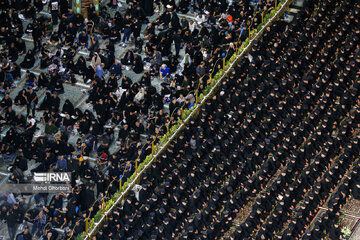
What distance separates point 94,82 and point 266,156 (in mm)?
9090

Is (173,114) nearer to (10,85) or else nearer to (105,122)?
(105,122)

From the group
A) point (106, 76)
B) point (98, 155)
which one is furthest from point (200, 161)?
point (106, 76)

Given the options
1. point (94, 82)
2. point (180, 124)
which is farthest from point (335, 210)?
point (94, 82)

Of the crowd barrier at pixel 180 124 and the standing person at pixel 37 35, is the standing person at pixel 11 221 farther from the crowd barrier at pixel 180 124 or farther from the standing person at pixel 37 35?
the standing person at pixel 37 35

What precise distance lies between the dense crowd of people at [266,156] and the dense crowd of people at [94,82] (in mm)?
1328

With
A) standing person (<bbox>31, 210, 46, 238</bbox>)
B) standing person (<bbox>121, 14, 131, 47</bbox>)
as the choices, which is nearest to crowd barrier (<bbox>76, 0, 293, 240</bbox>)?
standing person (<bbox>31, 210, 46, 238</bbox>)

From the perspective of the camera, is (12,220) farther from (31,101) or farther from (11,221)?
(31,101)

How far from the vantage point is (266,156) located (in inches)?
1711

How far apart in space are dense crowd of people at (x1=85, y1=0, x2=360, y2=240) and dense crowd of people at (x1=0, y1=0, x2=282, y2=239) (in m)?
1.33

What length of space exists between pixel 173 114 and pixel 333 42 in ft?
25.3

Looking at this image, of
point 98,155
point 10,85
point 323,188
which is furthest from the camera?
point 10,85

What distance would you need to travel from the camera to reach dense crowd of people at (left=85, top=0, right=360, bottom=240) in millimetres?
41500

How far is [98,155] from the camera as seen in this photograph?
150ft

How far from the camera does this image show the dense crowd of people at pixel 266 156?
4150 cm
